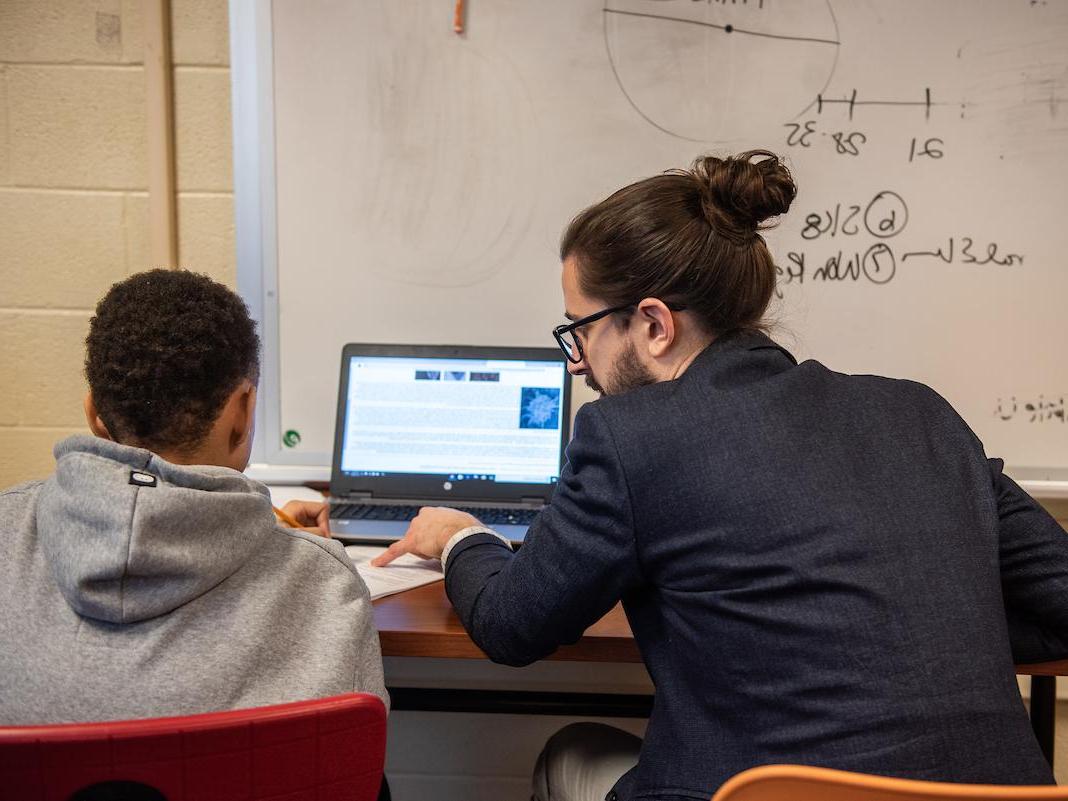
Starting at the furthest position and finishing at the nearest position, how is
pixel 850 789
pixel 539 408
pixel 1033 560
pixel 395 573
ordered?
pixel 539 408 → pixel 395 573 → pixel 1033 560 → pixel 850 789

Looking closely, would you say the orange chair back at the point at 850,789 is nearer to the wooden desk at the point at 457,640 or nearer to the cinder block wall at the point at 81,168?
the wooden desk at the point at 457,640

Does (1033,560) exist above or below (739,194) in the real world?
below

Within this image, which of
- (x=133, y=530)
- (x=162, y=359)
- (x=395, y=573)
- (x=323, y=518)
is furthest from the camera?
(x=323, y=518)

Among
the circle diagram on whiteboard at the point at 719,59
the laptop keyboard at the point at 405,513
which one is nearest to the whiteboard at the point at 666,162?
the circle diagram on whiteboard at the point at 719,59

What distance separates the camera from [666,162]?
166cm

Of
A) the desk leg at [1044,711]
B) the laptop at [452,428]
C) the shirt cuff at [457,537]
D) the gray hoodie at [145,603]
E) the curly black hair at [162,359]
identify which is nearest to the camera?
the gray hoodie at [145,603]

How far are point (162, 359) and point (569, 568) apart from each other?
447mm

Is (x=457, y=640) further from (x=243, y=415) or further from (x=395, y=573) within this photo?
(x=243, y=415)

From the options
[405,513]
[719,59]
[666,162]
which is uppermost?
[719,59]

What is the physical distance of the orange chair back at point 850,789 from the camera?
560 mm

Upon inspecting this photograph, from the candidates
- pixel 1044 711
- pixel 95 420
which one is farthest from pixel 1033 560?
pixel 95 420

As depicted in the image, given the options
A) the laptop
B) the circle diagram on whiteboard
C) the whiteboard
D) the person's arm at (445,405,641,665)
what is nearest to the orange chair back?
the person's arm at (445,405,641,665)

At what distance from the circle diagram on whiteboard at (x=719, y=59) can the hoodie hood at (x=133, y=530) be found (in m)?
1.20

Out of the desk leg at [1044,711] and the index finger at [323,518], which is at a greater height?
the index finger at [323,518]
